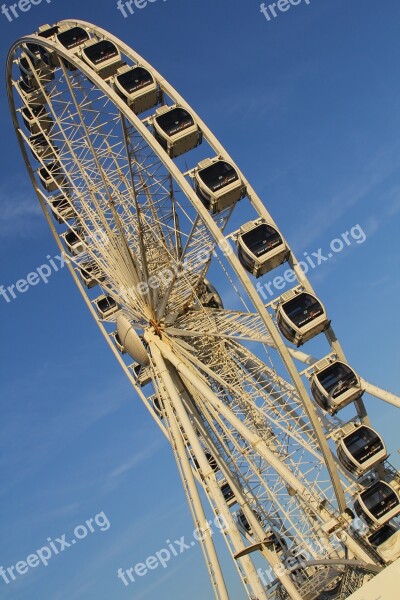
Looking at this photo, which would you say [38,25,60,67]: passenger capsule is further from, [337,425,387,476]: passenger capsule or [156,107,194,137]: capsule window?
[337,425,387,476]: passenger capsule

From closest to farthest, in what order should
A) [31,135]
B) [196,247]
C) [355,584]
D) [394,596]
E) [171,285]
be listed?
[394,596] → [355,584] → [196,247] → [171,285] → [31,135]

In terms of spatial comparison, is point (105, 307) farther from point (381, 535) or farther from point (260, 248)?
point (381, 535)

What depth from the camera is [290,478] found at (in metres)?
20.6

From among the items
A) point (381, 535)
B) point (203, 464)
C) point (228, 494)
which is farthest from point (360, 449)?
point (228, 494)

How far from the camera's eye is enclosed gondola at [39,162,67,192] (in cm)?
3281

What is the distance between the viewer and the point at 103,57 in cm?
2553

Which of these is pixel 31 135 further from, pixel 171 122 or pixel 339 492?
pixel 339 492

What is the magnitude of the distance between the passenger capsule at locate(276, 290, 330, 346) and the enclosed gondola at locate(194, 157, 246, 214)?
3.46 metres

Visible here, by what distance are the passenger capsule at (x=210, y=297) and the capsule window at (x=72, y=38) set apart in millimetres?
11338

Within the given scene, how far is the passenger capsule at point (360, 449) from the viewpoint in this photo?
69.6 ft

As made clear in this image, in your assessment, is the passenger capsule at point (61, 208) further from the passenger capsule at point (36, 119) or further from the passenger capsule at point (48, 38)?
the passenger capsule at point (48, 38)

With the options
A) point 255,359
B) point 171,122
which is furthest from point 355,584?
point 171,122

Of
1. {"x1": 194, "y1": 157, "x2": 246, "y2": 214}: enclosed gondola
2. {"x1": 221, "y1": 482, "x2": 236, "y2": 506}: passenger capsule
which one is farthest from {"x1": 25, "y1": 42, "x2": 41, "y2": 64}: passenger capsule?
{"x1": 221, "y1": 482, "x2": 236, "y2": 506}: passenger capsule

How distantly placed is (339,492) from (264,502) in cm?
540
